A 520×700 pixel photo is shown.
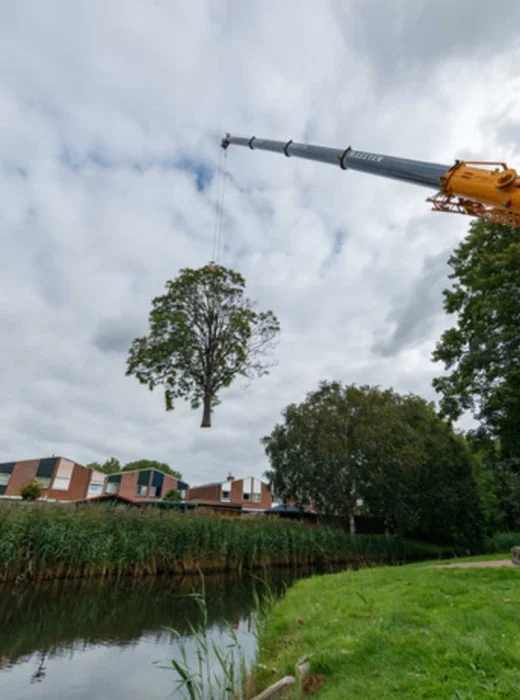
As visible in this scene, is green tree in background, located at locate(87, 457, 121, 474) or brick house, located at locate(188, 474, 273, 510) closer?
brick house, located at locate(188, 474, 273, 510)

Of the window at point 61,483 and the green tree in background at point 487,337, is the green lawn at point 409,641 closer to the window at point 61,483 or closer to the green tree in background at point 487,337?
the green tree in background at point 487,337

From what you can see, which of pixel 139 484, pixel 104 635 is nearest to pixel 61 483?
pixel 139 484

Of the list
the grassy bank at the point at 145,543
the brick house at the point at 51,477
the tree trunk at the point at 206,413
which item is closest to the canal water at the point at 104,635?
the grassy bank at the point at 145,543

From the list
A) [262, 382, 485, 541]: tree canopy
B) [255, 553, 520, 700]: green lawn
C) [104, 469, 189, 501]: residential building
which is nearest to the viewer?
[255, 553, 520, 700]: green lawn

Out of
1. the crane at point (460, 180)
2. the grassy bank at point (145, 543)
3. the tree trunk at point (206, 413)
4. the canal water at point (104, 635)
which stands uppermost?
the crane at point (460, 180)

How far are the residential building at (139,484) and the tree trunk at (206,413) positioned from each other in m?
42.8

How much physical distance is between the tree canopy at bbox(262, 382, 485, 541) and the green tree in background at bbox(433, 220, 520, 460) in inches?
315

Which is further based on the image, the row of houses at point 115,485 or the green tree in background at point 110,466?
the green tree in background at point 110,466

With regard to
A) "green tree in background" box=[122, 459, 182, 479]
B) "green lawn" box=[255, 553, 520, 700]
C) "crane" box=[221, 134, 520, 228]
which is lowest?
"green lawn" box=[255, 553, 520, 700]

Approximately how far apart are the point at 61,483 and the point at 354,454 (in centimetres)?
3907

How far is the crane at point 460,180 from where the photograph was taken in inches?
312

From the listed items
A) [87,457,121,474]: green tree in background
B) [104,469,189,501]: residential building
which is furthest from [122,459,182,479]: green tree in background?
[104,469,189,501]: residential building

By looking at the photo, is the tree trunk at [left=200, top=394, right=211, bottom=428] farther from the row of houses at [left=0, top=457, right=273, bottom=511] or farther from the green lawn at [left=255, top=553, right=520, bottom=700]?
the row of houses at [left=0, top=457, right=273, bottom=511]

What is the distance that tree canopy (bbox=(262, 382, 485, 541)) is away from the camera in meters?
25.4
